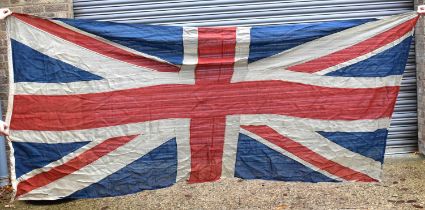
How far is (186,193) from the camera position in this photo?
17.8 feet

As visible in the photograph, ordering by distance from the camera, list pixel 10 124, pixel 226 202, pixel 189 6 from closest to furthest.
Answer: pixel 10 124
pixel 226 202
pixel 189 6

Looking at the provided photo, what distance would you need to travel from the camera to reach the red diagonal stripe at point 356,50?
14.0 ft

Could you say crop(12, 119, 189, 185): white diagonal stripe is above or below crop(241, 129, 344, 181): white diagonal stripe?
above

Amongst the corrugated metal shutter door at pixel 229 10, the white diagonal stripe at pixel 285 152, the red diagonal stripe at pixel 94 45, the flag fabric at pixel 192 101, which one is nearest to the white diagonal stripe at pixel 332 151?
the flag fabric at pixel 192 101

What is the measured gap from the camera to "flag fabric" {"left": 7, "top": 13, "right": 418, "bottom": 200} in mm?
4129

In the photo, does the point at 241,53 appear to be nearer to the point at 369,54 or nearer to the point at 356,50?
the point at 356,50

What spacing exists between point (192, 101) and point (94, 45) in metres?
0.93

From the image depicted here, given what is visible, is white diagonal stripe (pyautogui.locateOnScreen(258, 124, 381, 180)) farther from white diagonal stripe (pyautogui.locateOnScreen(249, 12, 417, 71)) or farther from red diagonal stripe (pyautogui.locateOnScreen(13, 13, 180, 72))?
red diagonal stripe (pyautogui.locateOnScreen(13, 13, 180, 72))

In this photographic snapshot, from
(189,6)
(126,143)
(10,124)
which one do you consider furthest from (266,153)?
(189,6)

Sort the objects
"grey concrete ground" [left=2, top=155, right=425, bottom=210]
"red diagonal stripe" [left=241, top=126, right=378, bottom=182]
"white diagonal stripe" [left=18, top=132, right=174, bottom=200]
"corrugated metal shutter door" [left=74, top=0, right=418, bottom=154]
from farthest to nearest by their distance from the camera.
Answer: "corrugated metal shutter door" [left=74, top=0, right=418, bottom=154] → "grey concrete ground" [left=2, top=155, right=425, bottom=210] → "red diagonal stripe" [left=241, top=126, right=378, bottom=182] → "white diagonal stripe" [left=18, top=132, right=174, bottom=200]

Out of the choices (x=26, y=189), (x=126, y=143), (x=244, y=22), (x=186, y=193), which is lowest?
(x=186, y=193)

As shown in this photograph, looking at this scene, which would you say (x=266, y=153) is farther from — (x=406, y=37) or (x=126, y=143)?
(x=406, y=37)

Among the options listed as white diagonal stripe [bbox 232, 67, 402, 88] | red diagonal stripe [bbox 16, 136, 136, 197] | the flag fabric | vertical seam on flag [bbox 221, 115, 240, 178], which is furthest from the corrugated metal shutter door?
red diagonal stripe [bbox 16, 136, 136, 197]

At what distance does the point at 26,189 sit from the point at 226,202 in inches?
76.7
